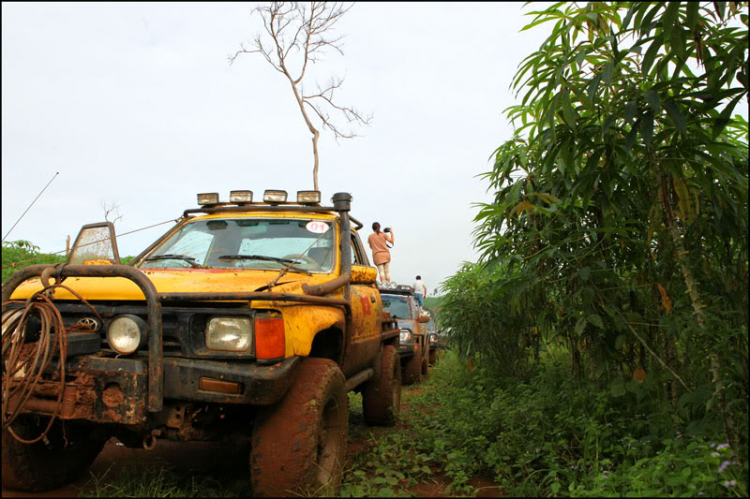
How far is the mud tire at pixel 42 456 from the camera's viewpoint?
307 centimetres

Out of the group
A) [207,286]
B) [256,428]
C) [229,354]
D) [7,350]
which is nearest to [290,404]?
[256,428]

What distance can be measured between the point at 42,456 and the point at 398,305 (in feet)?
22.9

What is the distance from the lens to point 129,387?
2.65m

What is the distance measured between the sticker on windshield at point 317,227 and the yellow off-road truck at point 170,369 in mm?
723

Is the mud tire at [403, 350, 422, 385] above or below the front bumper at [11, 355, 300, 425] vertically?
below

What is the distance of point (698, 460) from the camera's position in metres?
3.02

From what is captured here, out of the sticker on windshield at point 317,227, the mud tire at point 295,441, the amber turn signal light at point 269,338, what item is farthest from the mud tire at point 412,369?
the amber turn signal light at point 269,338

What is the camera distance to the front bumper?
2656 millimetres

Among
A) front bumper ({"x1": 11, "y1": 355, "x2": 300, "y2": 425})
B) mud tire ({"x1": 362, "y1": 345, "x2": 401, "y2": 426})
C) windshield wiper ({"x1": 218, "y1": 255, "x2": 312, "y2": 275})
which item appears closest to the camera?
front bumper ({"x1": 11, "y1": 355, "x2": 300, "y2": 425})

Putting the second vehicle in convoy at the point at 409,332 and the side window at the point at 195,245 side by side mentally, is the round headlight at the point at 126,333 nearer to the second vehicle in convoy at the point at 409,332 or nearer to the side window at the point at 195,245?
the side window at the point at 195,245

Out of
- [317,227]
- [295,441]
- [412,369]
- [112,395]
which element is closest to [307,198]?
[317,227]

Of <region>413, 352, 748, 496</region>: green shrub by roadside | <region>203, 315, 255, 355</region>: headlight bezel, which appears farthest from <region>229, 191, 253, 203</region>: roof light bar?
<region>413, 352, 748, 496</region>: green shrub by roadside

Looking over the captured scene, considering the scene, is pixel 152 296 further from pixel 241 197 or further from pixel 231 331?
pixel 241 197

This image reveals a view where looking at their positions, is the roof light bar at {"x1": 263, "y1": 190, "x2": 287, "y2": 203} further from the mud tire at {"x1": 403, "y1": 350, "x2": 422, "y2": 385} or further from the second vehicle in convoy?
the mud tire at {"x1": 403, "y1": 350, "x2": 422, "y2": 385}
